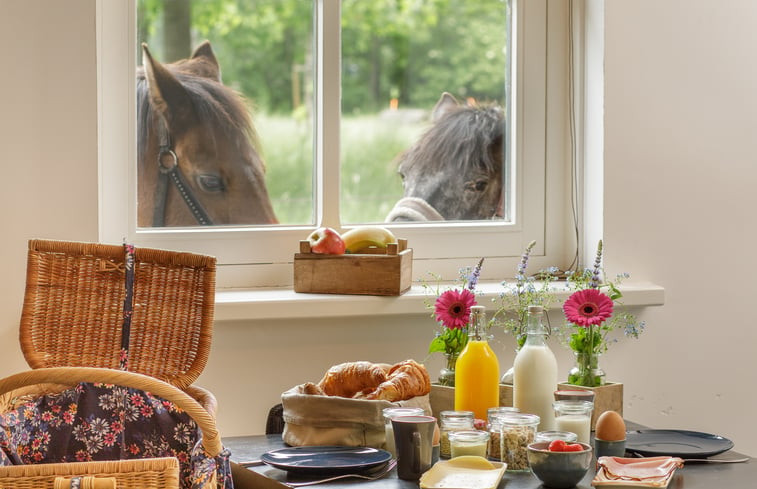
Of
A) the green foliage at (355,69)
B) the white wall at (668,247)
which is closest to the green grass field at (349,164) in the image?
the green foliage at (355,69)

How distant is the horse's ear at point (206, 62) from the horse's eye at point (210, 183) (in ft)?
0.78

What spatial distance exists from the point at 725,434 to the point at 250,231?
1.34 meters

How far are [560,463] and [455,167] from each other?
117cm

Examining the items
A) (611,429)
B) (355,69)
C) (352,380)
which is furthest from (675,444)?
(355,69)

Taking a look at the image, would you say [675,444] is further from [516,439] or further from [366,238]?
[366,238]

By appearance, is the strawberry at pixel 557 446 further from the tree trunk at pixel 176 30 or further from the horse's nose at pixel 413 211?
the tree trunk at pixel 176 30

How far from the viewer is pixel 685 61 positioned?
2486mm

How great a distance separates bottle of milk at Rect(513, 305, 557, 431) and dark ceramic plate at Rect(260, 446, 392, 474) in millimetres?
285

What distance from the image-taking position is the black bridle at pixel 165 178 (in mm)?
2342

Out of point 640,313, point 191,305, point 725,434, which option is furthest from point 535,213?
point 191,305

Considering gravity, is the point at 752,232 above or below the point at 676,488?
above

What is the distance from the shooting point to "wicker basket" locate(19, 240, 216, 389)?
1778 mm

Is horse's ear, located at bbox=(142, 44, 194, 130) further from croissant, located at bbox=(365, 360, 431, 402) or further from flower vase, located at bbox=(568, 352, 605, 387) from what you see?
flower vase, located at bbox=(568, 352, 605, 387)

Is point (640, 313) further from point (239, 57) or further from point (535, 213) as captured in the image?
point (239, 57)
